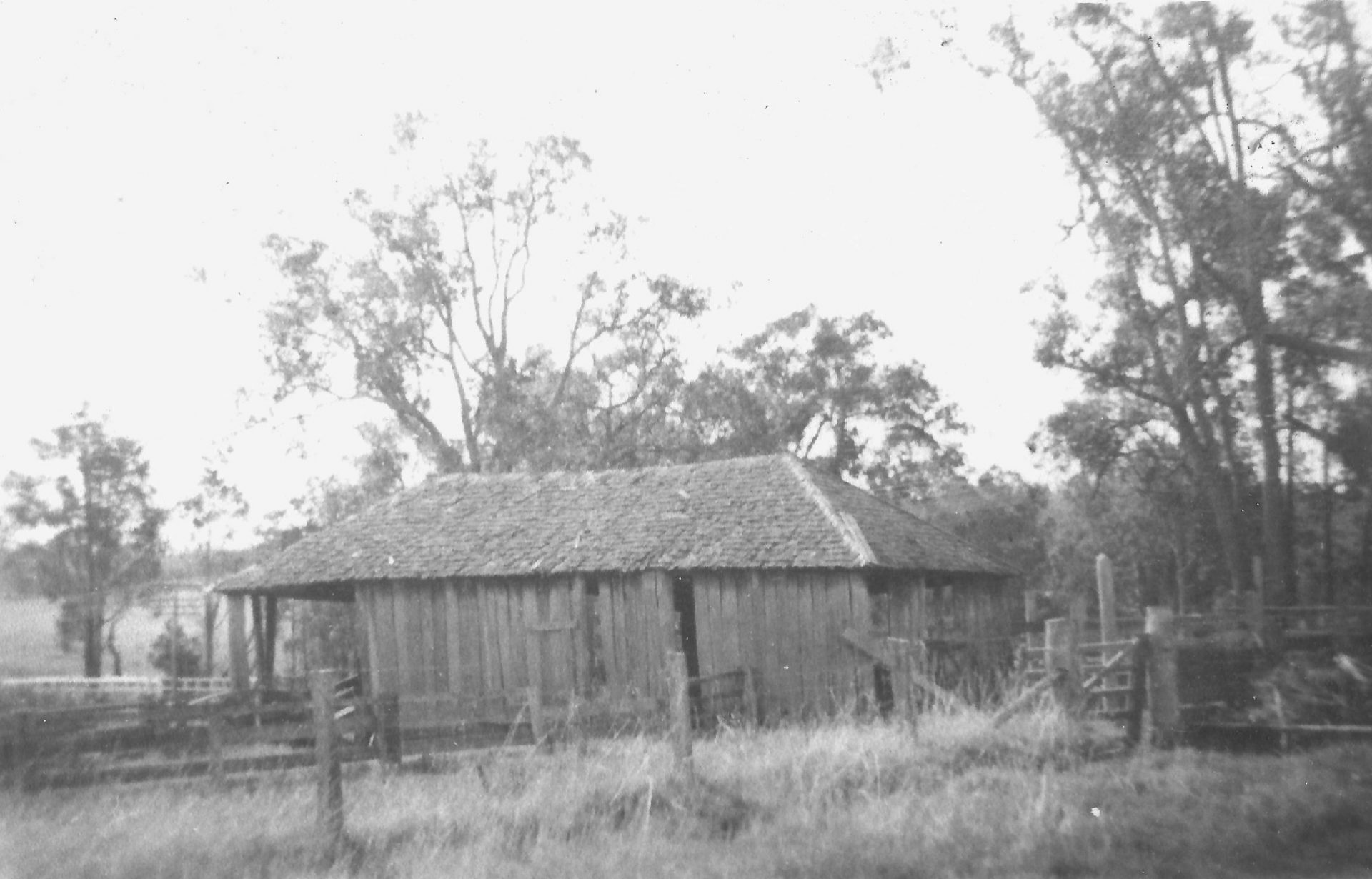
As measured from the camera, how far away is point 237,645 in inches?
1073

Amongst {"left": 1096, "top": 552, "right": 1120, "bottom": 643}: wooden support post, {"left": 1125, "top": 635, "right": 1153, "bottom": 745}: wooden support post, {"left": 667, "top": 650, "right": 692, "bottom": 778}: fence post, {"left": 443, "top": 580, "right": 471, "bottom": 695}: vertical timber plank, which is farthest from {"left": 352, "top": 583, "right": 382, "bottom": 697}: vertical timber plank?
{"left": 1125, "top": 635, "right": 1153, "bottom": 745}: wooden support post

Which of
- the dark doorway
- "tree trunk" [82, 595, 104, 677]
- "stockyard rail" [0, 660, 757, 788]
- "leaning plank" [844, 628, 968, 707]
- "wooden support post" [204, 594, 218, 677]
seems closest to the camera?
"stockyard rail" [0, 660, 757, 788]

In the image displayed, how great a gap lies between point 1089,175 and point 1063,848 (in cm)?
1550

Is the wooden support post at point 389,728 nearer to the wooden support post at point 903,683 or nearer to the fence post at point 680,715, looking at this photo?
the fence post at point 680,715

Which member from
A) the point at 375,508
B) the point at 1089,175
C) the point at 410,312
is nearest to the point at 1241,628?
the point at 1089,175

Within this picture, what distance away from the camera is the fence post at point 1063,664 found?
42.9 ft

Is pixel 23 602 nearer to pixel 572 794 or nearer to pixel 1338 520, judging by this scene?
pixel 572 794

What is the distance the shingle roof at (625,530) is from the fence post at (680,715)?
1003 centimetres

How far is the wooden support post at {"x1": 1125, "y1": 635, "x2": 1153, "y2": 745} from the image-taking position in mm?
13133

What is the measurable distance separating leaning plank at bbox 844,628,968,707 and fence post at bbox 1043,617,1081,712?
112 cm

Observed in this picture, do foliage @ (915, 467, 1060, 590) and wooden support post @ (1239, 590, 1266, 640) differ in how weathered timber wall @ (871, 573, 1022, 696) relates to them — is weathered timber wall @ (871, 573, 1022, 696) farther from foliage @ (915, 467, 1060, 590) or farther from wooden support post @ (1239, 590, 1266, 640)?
foliage @ (915, 467, 1060, 590)

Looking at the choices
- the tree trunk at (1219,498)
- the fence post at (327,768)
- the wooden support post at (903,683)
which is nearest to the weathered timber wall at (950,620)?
the wooden support post at (903,683)

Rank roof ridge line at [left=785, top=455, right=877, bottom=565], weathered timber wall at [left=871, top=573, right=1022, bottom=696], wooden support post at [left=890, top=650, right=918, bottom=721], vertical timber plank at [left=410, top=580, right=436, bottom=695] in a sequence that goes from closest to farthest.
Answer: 1. wooden support post at [left=890, top=650, right=918, bottom=721]
2. weathered timber wall at [left=871, top=573, right=1022, bottom=696]
3. roof ridge line at [left=785, top=455, right=877, bottom=565]
4. vertical timber plank at [left=410, top=580, right=436, bottom=695]

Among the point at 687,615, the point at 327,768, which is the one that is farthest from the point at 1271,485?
the point at 327,768
